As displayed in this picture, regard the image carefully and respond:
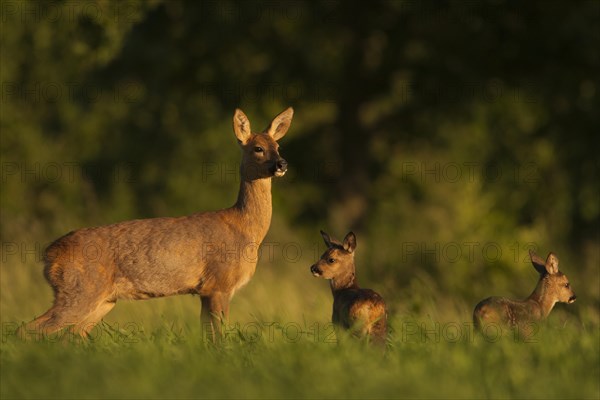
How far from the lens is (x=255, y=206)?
9812 mm

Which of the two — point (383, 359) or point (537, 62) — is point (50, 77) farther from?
point (383, 359)

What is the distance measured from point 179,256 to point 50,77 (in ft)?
38.7

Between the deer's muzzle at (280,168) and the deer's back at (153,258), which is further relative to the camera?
the deer's muzzle at (280,168)

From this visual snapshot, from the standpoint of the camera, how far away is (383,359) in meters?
7.85

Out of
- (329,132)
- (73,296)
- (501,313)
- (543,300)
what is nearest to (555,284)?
(543,300)

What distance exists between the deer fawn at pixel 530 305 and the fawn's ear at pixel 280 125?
2.65 metres

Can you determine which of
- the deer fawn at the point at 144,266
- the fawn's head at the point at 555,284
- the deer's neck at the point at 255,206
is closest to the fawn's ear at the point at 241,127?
the deer's neck at the point at 255,206

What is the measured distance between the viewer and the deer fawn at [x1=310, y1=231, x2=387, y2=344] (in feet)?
27.4

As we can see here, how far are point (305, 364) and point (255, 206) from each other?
2573mm

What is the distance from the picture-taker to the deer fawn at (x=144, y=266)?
910 cm

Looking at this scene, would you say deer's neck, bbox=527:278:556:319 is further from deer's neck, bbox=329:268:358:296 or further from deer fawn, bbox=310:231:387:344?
deer's neck, bbox=329:268:358:296

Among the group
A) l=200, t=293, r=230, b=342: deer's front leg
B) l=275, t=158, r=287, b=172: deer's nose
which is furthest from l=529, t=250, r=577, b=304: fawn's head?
l=200, t=293, r=230, b=342: deer's front leg

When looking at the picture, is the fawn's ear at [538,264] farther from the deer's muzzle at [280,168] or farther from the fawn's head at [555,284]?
the deer's muzzle at [280,168]

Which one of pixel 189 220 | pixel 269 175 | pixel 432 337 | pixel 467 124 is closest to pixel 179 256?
pixel 189 220
